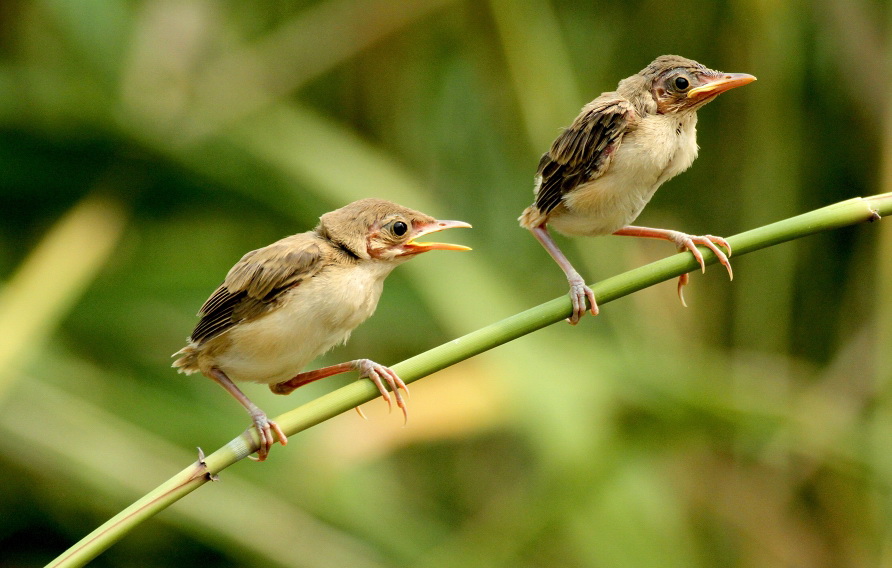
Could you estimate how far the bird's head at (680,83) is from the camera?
8.46 ft

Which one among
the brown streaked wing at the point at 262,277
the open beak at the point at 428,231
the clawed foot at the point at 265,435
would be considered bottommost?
the clawed foot at the point at 265,435

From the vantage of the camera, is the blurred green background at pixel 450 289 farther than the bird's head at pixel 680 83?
Yes

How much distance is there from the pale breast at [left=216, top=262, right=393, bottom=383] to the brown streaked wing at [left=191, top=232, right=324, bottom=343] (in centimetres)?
4

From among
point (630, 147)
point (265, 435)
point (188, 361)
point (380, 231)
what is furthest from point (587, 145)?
point (188, 361)

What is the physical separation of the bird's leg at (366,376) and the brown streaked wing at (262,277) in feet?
0.85

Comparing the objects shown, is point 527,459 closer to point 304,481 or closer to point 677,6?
point 304,481

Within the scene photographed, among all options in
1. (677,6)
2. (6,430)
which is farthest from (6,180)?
(677,6)

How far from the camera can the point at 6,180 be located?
5.23 m

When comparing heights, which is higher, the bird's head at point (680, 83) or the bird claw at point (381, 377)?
the bird's head at point (680, 83)

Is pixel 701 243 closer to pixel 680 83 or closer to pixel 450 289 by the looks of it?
pixel 680 83

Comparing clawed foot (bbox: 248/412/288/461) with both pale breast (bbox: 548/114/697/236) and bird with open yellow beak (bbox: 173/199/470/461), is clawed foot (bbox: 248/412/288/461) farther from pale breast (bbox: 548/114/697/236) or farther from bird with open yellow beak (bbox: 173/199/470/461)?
pale breast (bbox: 548/114/697/236)

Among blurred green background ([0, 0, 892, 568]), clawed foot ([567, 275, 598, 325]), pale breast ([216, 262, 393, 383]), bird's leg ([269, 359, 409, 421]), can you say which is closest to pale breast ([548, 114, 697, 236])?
clawed foot ([567, 275, 598, 325])

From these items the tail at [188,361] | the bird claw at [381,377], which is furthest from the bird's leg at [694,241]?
the tail at [188,361]

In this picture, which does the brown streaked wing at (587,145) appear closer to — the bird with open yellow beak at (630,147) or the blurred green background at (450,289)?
the bird with open yellow beak at (630,147)
